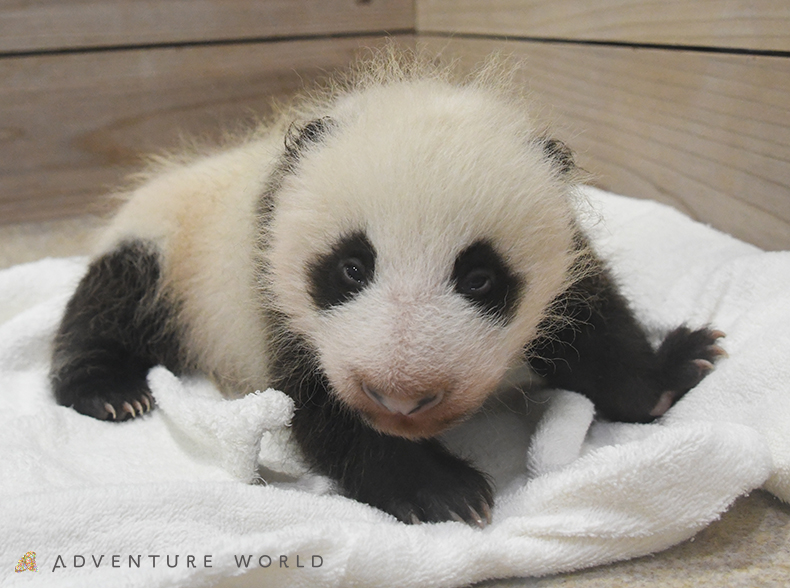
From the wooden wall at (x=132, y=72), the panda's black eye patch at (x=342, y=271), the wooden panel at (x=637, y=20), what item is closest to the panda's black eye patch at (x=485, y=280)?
the panda's black eye patch at (x=342, y=271)

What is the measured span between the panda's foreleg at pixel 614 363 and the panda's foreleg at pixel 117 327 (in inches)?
37.8

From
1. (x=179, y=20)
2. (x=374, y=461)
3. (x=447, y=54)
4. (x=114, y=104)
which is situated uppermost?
(x=179, y=20)

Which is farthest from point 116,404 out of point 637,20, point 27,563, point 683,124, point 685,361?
point 637,20

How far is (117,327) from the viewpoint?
1.80 metres

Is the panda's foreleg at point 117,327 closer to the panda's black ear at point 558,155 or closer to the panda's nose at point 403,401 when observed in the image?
the panda's nose at point 403,401

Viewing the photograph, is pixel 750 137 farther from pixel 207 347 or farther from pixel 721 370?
pixel 207 347

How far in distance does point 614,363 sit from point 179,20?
247cm

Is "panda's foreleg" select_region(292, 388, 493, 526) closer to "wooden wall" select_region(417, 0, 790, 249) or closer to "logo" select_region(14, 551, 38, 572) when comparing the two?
"logo" select_region(14, 551, 38, 572)

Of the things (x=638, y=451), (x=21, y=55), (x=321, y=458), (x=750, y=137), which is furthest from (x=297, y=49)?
(x=638, y=451)

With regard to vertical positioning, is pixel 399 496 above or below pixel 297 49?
below

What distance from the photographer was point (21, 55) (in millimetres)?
2930

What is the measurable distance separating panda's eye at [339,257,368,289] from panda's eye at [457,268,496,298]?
0.15m

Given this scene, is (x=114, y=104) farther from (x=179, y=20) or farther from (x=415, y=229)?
(x=415, y=229)

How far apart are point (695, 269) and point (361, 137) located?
3.66 ft
